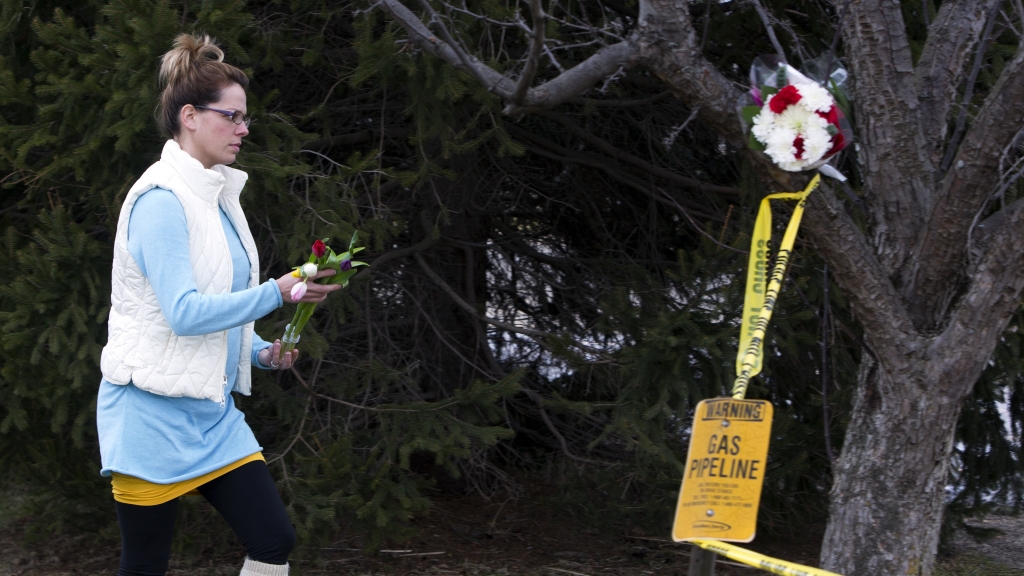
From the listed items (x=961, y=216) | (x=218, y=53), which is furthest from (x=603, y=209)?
(x=218, y=53)

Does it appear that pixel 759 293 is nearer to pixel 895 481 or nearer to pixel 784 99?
pixel 784 99

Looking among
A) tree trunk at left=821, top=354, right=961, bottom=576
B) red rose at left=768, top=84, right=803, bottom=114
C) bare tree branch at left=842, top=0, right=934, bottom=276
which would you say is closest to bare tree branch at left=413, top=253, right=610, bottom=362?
tree trunk at left=821, top=354, right=961, bottom=576

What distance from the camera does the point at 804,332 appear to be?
13.5ft

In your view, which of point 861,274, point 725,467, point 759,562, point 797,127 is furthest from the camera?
point 861,274

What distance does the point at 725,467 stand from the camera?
85.1 inches

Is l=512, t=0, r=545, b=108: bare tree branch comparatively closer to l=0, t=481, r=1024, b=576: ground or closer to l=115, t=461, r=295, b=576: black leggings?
l=115, t=461, r=295, b=576: black leggings

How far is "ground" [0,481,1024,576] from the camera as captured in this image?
4758 mm

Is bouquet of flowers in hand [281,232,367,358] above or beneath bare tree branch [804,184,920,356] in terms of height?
beneath

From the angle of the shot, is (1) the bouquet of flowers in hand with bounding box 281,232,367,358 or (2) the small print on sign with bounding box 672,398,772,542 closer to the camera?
(2) the small print on sign with bounding box 672,398,772,542

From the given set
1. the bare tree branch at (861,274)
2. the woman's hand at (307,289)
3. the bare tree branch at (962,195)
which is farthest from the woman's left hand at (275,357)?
the bare tree branch at (962,195)

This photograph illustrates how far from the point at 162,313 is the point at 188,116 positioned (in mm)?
557

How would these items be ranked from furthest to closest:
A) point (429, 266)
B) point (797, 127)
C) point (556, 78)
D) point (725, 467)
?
point (429, 266) → point (556, 78) → point (797, 127) → point (725, 467)

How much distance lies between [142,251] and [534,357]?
Answer: 3644 millimetres

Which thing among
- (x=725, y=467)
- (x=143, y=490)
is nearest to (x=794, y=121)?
(x=725, y=467)
